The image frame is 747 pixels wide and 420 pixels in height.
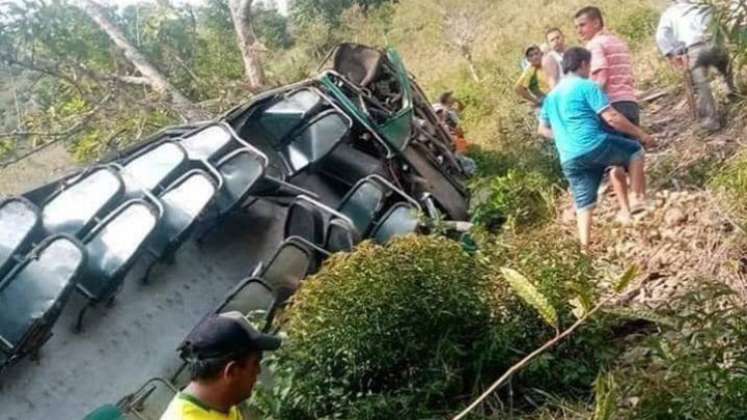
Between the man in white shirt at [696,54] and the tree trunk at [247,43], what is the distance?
4.64 m

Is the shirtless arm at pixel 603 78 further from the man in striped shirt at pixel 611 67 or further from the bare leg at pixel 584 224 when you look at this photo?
the bare leg at pixel 584 224

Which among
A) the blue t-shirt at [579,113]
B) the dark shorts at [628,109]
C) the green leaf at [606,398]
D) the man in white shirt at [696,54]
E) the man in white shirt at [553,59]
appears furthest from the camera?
the man in white shirt at [553,59]

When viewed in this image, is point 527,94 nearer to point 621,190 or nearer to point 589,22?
point 589,22

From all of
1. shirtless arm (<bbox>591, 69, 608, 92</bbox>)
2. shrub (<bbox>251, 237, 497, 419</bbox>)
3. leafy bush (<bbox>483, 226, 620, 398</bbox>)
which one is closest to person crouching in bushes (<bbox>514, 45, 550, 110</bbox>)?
shirtless arm (<bbox>591, 69, 608, 92</bbox>)

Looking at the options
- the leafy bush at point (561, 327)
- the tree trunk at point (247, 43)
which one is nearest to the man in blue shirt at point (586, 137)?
the leafy bush at point (561, 327)

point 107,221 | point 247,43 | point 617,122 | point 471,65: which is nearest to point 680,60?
point 617,122

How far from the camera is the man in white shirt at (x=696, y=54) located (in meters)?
6.21

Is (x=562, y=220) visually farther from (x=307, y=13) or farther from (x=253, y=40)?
(x=307, y=13)

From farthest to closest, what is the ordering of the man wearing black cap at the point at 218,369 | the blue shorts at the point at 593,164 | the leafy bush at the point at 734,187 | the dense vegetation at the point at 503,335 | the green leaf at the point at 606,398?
the blue shorts at the point at 593,164 < the leafy bush at the point at 734,187 < the dense vegetation at the point at 503,335 < the green leaf at the point at 606,398 < the man wearing black cap at the point at 218,369

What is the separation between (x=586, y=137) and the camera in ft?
16.1

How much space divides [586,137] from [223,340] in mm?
3128

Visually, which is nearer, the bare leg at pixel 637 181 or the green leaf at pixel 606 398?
the green leaf at pixel 606 398

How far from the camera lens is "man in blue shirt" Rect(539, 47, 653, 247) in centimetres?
486

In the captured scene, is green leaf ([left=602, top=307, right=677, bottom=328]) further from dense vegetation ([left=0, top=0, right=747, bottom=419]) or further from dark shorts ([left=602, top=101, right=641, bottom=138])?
dark shorts ([left=602, top=101, right=641, bottom=138])
